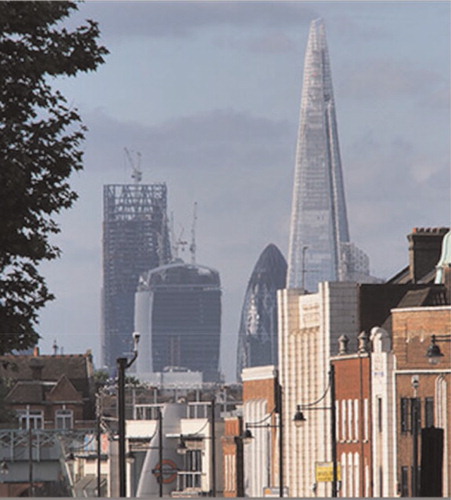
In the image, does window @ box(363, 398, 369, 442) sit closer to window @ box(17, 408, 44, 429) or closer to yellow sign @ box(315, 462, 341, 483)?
yellow sign @ box(315, 462, 341, 483)

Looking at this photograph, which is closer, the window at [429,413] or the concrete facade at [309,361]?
the window at [429,413]

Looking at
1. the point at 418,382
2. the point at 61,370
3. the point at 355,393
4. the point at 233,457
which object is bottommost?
the point at 233,457

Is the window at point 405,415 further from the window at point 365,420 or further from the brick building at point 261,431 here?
the brick building at point 261,431

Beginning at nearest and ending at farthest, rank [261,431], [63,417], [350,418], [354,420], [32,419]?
1. [354,420]
2. [350,418]
3. [261,431]
4. [63,417]
5. [32,419]

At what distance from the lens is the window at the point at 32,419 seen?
149 m

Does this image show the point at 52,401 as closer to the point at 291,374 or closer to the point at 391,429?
the point at 291,374

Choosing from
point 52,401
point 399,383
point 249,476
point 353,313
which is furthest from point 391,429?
point 52,401

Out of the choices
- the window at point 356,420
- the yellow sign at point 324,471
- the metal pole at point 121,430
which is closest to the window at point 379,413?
the yellow sign at point 324,471

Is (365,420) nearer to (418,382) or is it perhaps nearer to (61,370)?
(418,382)

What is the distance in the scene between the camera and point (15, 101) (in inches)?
1391

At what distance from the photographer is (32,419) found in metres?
154

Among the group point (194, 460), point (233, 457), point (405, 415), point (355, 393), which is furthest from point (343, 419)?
point (194, 460)

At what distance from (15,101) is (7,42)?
3.24 ft

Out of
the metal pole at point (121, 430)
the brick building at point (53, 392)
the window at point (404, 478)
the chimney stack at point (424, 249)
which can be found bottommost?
the window at point (404, 478)
